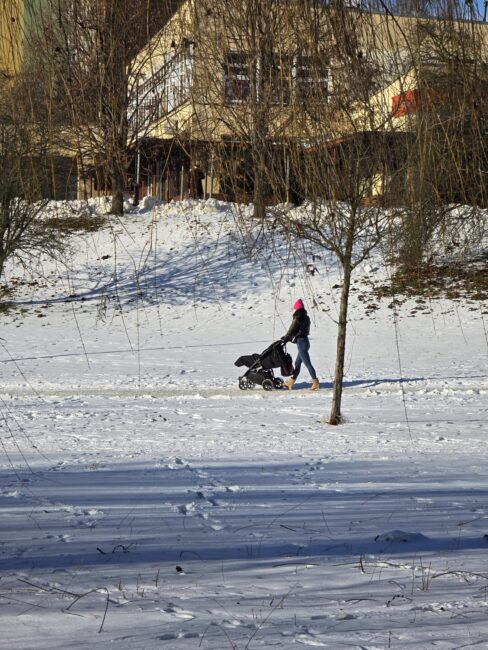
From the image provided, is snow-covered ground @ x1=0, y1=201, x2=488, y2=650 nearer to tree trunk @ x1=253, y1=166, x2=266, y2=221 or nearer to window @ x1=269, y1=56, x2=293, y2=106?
tree trunk @ x1=253, y1=166, x2=266, y2=221

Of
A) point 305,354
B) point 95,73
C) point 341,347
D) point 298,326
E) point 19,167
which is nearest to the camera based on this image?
point 95,73

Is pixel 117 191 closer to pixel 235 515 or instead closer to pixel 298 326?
pixel 235 515

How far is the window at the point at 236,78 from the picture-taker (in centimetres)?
379

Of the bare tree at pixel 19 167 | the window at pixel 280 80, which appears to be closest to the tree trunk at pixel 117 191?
the bare tree at pixel 19 167

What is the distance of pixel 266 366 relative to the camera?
14.1 m

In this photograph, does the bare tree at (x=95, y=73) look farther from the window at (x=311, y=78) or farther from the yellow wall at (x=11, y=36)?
the window at (x=311, y=78)

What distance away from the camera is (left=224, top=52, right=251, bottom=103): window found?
379 centimetres

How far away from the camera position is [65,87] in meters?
3.56

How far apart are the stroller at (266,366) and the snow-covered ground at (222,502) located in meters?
0.40

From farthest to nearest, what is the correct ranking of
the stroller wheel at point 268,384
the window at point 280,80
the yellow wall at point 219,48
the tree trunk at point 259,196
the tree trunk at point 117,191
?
1. the stroller wheel at point 268,384
2. the tree trunk at point 259,196
3. the window at point 280,80
4. the yellow wall at point 219,48
5. the tree trunk at point 117,191

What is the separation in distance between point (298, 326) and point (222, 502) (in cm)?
774

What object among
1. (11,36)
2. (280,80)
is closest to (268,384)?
(280,80)

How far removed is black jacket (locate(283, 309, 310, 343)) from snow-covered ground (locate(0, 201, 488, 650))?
893 millimetres

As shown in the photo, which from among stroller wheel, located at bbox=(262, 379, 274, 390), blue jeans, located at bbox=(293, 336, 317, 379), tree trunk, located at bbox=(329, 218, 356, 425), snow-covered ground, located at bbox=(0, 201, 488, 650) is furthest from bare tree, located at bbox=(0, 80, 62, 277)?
stroller wheel, located at bbox=(262, 379, 274, 390)
